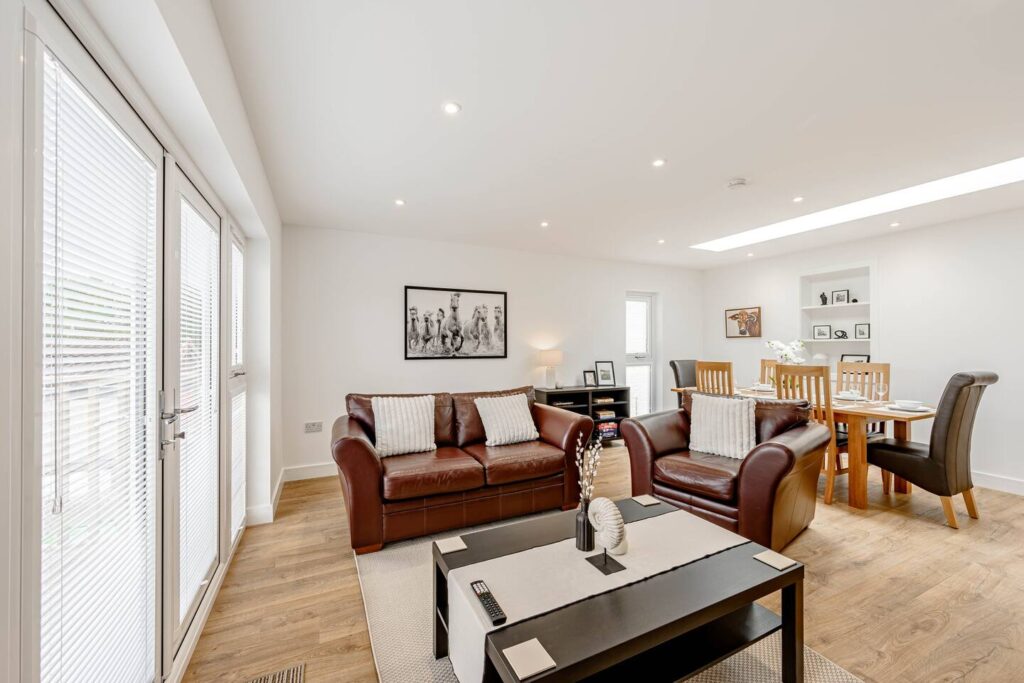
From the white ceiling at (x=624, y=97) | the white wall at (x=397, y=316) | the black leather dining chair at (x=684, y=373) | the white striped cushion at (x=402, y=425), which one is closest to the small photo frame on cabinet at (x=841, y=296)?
the white ceiling at (x=624, y=97)

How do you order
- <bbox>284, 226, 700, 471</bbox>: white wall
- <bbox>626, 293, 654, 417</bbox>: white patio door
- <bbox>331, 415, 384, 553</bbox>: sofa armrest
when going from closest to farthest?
<bbox>331, 415, 384, 553</bbox>: sofa armrest
<bbox>284, 226, 700, 471</bbox>: white wall
<bbox>626, 293, 654, 417</bbox>: white patio door

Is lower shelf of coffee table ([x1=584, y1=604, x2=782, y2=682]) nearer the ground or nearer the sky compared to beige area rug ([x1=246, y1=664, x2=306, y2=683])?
nearer the sky

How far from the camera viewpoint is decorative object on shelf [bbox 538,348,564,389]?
5039mm

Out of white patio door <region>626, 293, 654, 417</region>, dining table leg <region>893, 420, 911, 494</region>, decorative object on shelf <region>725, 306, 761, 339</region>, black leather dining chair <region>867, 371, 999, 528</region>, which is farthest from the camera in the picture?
white patio door <region>626, 293, 654, 417</region>

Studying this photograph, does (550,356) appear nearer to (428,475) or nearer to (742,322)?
(428,475)

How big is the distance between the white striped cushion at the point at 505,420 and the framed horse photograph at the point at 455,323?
1294 millimetres

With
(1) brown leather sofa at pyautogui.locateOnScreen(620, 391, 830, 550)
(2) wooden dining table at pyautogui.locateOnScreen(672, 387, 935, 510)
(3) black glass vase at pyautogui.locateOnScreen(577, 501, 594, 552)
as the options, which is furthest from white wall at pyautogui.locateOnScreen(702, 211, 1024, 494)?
(3) black glass vase at pyautogui.locateOnScreen(577, 501, 594, 552)

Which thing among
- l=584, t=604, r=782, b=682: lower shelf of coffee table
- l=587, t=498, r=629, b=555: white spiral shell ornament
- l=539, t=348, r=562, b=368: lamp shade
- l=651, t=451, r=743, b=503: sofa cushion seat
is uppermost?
l=539, t=348, r=562, b=368: lamp shade

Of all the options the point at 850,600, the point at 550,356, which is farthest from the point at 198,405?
the point at 550,356

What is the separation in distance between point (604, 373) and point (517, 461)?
2.89 meters

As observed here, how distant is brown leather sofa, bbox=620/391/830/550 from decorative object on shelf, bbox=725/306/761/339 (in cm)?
312

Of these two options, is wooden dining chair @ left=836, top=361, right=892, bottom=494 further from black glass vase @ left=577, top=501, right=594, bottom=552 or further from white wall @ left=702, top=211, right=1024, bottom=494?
black glass vase @ left=577, top=501, right=594, bottom=552

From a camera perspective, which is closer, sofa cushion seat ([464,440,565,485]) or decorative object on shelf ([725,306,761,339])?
sofa cushion seat ([464,440,565,485])

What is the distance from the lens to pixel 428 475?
8.79ft
